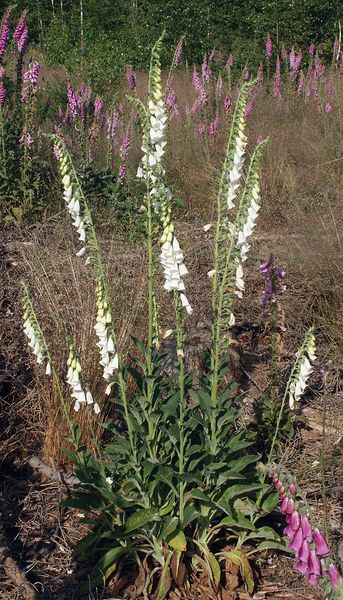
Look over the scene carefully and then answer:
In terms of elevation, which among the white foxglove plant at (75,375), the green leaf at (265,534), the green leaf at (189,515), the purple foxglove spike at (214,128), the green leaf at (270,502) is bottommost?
the green leaf at (265,534)

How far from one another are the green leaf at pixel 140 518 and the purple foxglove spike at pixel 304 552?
0.75 metres

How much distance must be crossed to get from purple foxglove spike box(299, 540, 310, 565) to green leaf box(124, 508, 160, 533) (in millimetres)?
752

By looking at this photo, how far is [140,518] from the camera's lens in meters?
2.54

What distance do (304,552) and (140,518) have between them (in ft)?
2.65

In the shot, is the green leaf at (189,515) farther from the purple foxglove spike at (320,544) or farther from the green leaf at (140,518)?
the purple foxglove spike at (320,544)

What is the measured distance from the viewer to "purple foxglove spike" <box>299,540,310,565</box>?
1.86 metres

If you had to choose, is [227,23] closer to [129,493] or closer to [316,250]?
[316,250]

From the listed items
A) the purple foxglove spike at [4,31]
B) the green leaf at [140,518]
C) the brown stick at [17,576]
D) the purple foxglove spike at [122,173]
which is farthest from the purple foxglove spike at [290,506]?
the purple foxglove spike at [4,31]

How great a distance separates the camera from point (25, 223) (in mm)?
5676

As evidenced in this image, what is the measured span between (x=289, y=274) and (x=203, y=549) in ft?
8.03

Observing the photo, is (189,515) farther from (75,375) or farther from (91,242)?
(91,242)

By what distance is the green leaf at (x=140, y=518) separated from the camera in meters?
2.52

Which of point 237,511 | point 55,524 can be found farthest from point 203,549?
point 55,524

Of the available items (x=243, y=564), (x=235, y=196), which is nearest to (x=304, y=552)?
(x=243, y=564)
